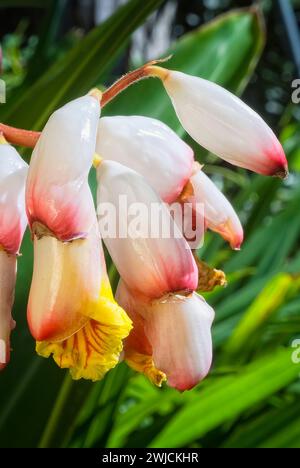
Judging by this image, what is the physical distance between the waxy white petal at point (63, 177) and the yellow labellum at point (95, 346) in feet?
0.12

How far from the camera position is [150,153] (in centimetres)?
26

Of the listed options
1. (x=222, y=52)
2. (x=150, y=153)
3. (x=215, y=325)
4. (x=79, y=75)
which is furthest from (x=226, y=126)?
(x=215, y=325)

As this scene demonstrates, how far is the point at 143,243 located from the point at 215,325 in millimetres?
560

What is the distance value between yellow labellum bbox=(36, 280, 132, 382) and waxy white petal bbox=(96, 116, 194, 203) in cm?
4

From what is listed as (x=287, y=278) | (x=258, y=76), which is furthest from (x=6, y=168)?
(x=258, y=76)

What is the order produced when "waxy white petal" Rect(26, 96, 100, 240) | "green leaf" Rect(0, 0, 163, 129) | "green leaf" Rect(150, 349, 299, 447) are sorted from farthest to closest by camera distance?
"green leaf" Rect(150, 349, 299, 447), "green leaf" Rect(0, 0, 163, 129), "waxy white petal" Rect(26, 96, 100, 240)

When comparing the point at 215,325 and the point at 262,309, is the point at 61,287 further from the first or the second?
the point at 215,325

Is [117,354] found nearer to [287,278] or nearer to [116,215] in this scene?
[116,215]

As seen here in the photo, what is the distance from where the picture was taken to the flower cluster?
0.22 m

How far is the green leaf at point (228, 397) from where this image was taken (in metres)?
0.62

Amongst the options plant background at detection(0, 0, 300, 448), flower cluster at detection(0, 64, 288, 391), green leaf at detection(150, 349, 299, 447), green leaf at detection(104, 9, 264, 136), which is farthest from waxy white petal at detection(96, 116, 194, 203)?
green leaf at detection(150, 349, 299, 447)

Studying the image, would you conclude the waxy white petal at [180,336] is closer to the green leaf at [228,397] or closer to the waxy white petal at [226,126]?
the waxy white petal at [226,126]

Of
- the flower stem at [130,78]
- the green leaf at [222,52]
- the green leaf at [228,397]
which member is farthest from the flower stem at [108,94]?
the green leaf at [228,397]

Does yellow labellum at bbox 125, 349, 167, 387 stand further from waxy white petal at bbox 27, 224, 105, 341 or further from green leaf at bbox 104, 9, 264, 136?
green leaf at bbox 104, 9, 264, 136
